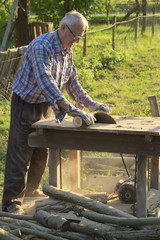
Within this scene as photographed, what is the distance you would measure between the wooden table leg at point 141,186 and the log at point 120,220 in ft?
1.47

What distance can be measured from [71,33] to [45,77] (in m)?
0.52

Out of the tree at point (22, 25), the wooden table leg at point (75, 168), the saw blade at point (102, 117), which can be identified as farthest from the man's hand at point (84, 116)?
the tree at point (22, 25)

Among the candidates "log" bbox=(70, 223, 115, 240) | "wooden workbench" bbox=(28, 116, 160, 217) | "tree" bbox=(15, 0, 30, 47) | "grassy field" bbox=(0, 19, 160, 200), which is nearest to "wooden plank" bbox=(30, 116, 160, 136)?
"wooden workbench" bbox=(28, 116, 160, 217)

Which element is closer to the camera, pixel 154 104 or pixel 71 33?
pixel 71 33

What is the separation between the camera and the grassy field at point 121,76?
31.4ft

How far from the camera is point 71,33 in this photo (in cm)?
402

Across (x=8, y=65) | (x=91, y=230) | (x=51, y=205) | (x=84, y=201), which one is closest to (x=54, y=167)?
(x=51, y=205)

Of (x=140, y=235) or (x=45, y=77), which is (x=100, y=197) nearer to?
(x=140, y=235)

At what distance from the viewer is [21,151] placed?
4.39 meters

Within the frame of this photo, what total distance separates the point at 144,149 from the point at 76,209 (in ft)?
3.01

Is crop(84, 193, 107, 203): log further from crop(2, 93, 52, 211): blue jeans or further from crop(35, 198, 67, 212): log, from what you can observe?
crop(2, 93, 52, 211): blue jeans

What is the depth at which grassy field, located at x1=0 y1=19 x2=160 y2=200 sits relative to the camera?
9579mm

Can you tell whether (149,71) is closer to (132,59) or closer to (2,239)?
(132,59)

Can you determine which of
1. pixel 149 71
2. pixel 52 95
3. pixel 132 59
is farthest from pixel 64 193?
pixel 132 59
